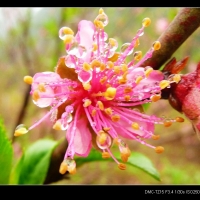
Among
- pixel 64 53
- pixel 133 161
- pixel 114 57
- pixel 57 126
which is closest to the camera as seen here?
pixel 57 126

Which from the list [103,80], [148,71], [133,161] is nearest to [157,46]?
[148,71]

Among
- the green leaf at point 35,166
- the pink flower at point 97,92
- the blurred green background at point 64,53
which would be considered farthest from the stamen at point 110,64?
the blurred green background at point 64,53

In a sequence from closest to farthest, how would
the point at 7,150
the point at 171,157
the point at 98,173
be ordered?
the point at 7,150
the point at 98,173
the point at 171,157

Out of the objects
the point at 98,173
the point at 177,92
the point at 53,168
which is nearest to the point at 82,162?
the point at 53,168

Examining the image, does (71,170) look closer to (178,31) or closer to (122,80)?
(122,80)

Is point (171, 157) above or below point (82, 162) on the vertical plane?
below

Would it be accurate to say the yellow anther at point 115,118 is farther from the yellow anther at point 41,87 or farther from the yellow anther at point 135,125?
the yellow anther at point 41,87

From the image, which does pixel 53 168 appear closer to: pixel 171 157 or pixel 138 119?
pixel 138 119
